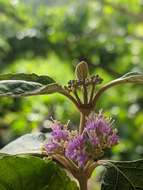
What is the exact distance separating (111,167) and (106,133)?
0.15 ft

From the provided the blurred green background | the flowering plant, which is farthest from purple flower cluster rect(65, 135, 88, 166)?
the blurred green background

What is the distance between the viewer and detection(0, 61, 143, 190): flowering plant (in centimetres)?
53

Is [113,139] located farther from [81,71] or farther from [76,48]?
[76,48]

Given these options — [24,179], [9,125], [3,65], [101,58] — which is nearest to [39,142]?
[24,179]

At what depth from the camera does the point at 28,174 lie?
55 centimetres

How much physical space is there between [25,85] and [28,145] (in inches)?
5.6

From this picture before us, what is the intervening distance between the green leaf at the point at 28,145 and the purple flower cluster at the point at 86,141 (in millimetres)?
66

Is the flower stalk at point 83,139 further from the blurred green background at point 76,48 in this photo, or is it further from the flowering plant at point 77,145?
the blurred green background at point 76,48

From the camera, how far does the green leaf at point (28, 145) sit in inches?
24.9

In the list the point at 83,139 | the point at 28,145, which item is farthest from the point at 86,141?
the point at 28,145

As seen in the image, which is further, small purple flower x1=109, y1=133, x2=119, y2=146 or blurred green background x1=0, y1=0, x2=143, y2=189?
blurred green background x1=0, y1=0, x2=143, y2=189

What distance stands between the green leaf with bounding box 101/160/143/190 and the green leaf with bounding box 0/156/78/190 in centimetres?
5

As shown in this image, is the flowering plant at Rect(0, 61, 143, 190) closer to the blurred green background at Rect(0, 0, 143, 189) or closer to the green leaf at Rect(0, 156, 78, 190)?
the green leaf at Rect(0, 156, 78, 190)

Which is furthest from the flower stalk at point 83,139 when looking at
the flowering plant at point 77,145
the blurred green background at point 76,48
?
the blurred green background at point 76,48
